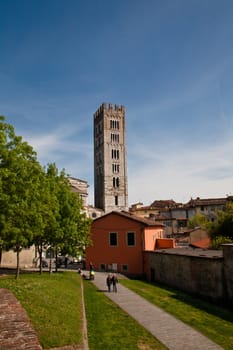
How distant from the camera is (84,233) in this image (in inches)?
1221

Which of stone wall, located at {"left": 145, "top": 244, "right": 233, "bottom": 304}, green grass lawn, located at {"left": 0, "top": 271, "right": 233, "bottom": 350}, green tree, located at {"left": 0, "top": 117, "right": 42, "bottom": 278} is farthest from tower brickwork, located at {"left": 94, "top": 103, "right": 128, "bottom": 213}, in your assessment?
green grass lawn, located at {"left": 0, "top": 271, "right": 233, "bottom": 350}

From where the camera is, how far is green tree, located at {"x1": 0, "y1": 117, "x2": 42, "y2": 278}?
19.1 metres

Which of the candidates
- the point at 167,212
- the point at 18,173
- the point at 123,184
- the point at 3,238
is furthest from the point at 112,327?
the point at 123,184

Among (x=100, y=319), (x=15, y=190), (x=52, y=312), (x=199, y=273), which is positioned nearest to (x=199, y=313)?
(x=199, y=273)

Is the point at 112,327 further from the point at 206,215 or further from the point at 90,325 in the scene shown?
the point at 206,215

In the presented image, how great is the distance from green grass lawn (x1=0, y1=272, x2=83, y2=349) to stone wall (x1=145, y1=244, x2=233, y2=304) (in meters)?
9.99

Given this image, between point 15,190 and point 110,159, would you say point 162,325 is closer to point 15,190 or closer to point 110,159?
point 15,190

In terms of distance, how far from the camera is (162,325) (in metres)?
14.6

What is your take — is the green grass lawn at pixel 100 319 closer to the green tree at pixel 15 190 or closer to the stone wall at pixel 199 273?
the stone wall at pixel 199 273

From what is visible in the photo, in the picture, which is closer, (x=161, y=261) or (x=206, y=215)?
(x=161, y=261)

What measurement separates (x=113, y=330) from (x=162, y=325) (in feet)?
8.33

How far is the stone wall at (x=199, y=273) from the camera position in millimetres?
20438

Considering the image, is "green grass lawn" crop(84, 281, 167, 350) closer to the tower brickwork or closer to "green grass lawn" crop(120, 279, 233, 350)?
"green grass lawn" crop(120, 279, 233, 350)

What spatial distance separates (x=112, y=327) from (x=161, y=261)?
666 inches
